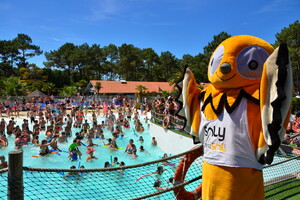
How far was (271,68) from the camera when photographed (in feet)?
7.59

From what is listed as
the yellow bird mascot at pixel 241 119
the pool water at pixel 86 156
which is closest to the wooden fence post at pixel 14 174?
the yellow bird mascot at pixel 241 119

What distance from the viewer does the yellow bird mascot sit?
236 cm

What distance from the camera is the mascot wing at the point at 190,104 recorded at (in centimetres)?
334

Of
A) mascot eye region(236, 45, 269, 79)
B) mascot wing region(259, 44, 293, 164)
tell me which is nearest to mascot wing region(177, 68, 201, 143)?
mascot eye region(236, 45, 269, 79)

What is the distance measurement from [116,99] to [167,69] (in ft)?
103

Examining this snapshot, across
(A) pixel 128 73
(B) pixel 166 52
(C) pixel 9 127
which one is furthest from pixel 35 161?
(B) pixel 166 52

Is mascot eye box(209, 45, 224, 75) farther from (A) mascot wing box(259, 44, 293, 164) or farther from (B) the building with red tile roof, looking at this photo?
(B) the building with red tile roof

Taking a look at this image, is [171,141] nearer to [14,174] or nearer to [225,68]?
[225,68]

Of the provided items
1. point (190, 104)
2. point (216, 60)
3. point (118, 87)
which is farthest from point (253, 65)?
point (118, 87)

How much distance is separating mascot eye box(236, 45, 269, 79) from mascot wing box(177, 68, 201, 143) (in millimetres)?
761

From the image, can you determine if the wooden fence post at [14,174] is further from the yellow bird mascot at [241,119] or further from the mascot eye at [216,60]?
the mascot eye at [216,60]

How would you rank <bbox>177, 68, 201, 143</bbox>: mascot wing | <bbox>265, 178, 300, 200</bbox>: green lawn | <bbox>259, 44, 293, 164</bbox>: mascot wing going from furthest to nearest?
<bbox>265, 178, 300, 200</bbox>: green lawn < <bbox>177, 68, 201, 143</bbox>: mascot wing < <bbox>259, 44, 293, 164</bbox>: mascot wing

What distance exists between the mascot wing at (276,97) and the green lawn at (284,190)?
284 cm

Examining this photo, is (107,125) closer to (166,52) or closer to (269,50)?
(269,50)
